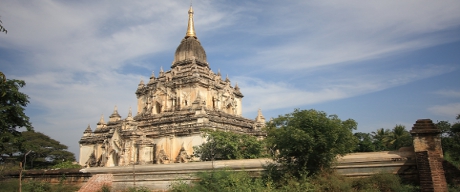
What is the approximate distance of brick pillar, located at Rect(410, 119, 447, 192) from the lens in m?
10.5

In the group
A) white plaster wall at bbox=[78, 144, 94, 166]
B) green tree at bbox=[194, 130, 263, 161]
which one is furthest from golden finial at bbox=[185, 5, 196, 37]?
green tree at bbox=[194, 130, 263, 161]

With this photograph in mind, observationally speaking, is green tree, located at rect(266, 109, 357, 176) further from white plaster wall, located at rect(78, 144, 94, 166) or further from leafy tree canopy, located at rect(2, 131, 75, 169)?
leafy tree canopy, located at rect(2, 131, 75, 169)

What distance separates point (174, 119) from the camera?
33.4 meters

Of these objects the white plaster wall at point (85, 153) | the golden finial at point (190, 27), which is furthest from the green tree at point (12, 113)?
the golden finial at point (190, 27)

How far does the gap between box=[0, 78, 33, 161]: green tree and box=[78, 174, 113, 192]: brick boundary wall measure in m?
7.11

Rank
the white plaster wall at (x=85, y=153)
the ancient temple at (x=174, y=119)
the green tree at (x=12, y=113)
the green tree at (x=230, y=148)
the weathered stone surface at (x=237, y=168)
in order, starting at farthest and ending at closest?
the white plaster wall at (x=85, y=153)
the ancient temple at (x=174, y=119)
the green tree at (x=230, y=148)
the green tree at (x=12, y=113)
the weathered stone surface at (x=237, y=168)

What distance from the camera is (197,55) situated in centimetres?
4122

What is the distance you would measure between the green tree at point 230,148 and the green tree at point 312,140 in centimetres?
1168

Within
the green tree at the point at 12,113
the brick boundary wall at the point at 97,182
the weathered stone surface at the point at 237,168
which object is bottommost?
the brick boundary wall at the point at 97,182

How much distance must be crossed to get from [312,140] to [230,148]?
44.3 ft

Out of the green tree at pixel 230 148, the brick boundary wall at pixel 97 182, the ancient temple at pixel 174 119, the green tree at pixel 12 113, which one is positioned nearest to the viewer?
the brick boundary wall at pixel 97 182

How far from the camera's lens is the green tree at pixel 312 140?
11.6 meters

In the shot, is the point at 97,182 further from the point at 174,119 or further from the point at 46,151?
the point at 46,151

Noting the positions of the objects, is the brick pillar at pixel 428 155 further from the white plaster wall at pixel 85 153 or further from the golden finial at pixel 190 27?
the white plaster wall at pixel 85 153
